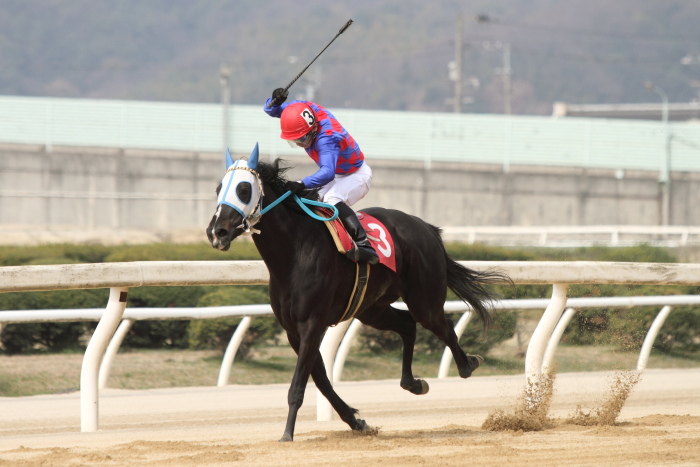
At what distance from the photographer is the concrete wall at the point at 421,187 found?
30.6 meters

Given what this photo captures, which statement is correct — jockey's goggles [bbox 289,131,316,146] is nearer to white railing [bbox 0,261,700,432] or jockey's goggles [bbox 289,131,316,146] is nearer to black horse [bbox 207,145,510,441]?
black horse [bbox 207,145,510,441]

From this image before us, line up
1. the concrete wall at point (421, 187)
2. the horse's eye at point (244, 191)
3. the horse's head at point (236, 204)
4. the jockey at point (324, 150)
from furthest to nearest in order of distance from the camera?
the concrete wall at point (421, 187), the jockey at point (324, 150), the horse's eye at point (244, 191), the horse's head at point (236, 204)

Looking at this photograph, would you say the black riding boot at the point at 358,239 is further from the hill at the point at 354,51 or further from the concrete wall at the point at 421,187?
the hill at the point at 354,51

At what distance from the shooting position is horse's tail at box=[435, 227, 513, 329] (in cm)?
629

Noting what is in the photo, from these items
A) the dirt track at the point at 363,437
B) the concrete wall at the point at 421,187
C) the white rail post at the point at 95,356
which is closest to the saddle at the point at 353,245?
the dirt track at the point at 363,437

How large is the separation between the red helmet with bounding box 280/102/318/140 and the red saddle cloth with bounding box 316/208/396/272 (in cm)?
42

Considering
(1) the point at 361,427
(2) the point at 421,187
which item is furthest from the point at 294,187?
(2) the point at 421,187

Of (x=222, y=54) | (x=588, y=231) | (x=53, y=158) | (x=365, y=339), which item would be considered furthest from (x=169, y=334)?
(x=222, y=54)

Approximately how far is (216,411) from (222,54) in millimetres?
172118

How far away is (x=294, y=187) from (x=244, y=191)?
1.33 ft

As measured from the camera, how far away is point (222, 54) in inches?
6865

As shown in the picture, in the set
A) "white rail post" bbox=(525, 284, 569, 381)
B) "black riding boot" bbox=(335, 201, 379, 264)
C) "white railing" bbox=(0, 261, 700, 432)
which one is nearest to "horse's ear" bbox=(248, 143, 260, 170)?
"black riding boot" bbox=(335, 201, 379, 264)

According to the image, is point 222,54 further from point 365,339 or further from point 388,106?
point 365,339

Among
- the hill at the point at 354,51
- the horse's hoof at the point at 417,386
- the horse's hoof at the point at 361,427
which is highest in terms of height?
the hill at the point at 354,51
